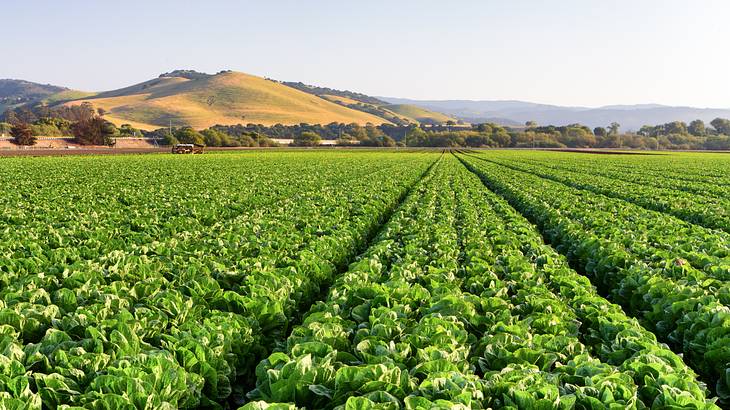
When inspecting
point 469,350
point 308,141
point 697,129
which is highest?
point 697,129

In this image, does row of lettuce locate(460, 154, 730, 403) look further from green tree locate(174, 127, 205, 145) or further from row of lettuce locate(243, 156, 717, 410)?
green tree locate(174, 127, 205, 145)

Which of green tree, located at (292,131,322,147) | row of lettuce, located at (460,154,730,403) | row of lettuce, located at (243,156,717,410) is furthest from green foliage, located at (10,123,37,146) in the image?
row of lettuce, located at (243,156,717,410)

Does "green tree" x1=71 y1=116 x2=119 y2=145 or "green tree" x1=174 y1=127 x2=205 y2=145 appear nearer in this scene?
"green tree" x1=71 y1=116 x2=119 y2=145

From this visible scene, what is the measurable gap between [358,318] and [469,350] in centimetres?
135

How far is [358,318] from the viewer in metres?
5.86

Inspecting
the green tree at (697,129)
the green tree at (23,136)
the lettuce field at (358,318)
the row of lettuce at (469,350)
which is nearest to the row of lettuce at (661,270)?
the lettuce field at (358,318)

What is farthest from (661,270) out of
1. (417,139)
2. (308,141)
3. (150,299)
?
(417,139)

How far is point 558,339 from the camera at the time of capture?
16.6 ft

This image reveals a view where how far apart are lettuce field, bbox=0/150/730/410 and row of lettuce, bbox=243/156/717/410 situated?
19mm

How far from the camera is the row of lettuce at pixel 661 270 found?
5.83 meters

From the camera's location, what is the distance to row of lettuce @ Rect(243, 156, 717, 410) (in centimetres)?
374

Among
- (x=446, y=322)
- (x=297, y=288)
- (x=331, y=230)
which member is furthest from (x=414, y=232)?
(x=446, y=322)

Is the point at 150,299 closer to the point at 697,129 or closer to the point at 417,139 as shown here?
the point at 417,139

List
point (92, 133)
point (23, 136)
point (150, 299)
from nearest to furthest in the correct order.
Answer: point (150, 299) < point (23, 136) < point (92, 133)
